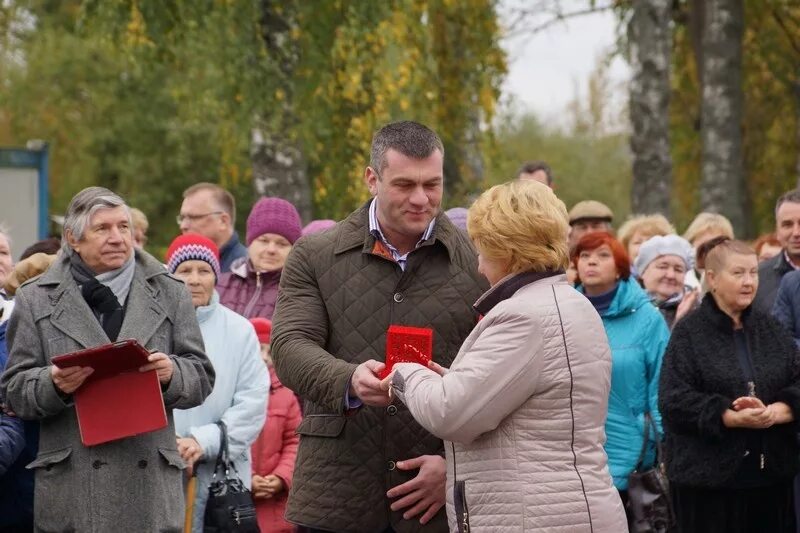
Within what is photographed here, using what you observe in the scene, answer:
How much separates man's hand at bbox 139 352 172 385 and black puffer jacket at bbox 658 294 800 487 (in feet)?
8.98

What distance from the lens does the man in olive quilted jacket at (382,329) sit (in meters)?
5.59

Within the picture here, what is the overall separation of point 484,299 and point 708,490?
3.14 metres

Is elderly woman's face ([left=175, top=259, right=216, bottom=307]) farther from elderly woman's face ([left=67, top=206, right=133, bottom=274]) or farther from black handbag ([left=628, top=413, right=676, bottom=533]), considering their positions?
black handbag ([left=628, top=413, right=676, bottom=533])

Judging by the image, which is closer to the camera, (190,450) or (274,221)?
(190,450)

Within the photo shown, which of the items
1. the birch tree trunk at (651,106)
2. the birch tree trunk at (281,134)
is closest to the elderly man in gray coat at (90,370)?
the birch tree trunk at (281,134)

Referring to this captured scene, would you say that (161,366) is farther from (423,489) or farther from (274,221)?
(274,221)

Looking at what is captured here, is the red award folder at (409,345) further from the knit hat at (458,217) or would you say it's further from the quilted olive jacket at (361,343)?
the knit hat at (458,217)

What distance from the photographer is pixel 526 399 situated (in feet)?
16.5

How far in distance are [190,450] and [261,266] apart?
2.37 m

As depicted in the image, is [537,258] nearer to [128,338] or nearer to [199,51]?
[128,338]

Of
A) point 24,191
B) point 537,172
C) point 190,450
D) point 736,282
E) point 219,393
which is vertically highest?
point 24,191

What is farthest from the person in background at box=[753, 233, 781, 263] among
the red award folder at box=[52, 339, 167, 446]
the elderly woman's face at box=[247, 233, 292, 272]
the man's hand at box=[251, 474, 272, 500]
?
the red award folder at box=[52, 339, 167, 446]

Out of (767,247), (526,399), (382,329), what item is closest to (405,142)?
(382,329)

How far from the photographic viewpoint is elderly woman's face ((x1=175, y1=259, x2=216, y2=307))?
25.6ft
